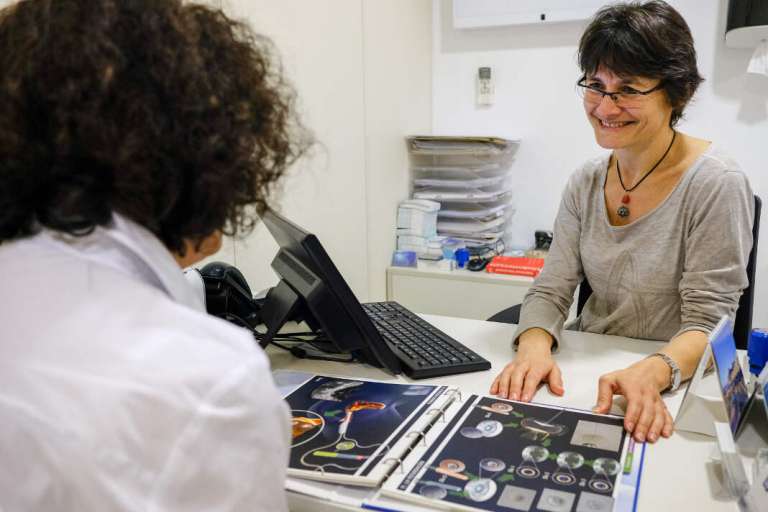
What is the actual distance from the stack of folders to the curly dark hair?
2.06 meters

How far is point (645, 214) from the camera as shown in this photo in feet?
4.56

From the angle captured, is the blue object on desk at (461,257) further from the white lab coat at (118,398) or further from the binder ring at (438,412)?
the white lab coat at (118,398)

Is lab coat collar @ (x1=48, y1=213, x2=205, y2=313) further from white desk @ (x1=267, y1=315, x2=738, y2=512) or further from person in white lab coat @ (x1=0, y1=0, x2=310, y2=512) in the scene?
white desk @ (x1=267, y1=315, x2=738, y2=512)

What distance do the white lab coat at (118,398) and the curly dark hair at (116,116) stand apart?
0.06 metres

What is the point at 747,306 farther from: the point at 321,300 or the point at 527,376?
the point at 321,300

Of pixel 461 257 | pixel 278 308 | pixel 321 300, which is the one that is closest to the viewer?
pixel 321 300

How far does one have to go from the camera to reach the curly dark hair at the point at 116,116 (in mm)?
527

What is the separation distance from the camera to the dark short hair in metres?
1.30

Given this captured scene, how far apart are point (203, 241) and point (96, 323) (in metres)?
0.18

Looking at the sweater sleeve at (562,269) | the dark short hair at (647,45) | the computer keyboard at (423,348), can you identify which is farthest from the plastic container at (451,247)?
the dark short hair at (647,45)

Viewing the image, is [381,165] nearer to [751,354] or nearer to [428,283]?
[428,283]

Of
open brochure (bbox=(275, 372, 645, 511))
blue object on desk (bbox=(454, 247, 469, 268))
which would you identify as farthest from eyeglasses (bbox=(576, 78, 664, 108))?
blue object on desk (bbox=(454, 247, 469, 268))

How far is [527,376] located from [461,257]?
154cm

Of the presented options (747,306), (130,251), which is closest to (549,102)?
(747,306)
